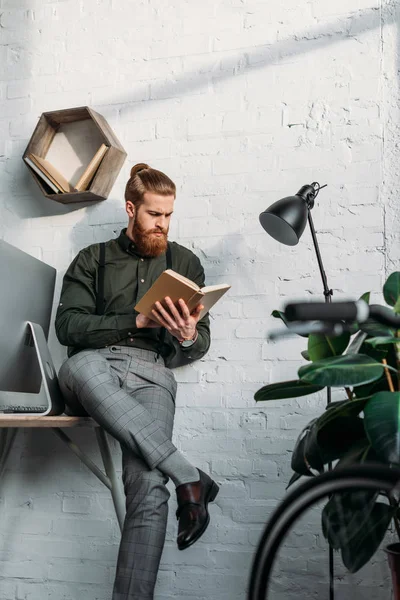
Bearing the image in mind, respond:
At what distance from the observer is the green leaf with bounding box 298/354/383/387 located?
152 cm

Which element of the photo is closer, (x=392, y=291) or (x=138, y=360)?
(x=392, y=291)

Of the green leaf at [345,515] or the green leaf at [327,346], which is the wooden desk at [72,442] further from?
the green leaf at [345,515]

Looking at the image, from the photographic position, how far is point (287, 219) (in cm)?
235

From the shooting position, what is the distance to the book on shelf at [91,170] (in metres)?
2.82

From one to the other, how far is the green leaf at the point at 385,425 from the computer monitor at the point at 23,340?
1.25 m

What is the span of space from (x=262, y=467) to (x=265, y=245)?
2.63 feet

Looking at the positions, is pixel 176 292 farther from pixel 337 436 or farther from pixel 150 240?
pixel 337 436

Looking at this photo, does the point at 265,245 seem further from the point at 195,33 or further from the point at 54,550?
the point at 54,550

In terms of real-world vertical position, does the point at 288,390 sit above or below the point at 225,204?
below

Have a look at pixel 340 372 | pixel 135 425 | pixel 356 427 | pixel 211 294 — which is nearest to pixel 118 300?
pixel 211 294

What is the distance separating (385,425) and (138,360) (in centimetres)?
123

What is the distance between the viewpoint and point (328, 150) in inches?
107

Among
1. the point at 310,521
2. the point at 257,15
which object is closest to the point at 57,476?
the point at 310,521

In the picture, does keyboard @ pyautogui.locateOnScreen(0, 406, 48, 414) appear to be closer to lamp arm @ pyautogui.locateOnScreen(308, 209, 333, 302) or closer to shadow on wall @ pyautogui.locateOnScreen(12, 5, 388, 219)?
shadow on wall @ pyautogui.locateOnScreen(12, 5, 388, 219)
